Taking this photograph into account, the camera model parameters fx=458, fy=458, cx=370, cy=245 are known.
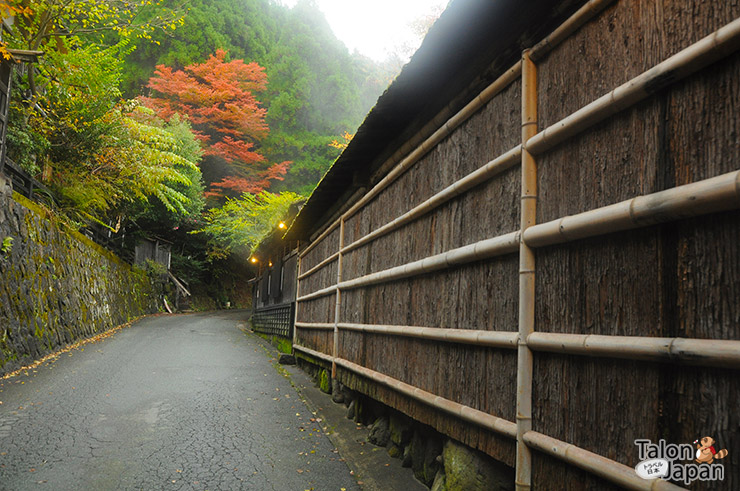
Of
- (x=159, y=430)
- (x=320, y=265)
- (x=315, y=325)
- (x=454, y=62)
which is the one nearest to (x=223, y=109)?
(x=320, y=265)

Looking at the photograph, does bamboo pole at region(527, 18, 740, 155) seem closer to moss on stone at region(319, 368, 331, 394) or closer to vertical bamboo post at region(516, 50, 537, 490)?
vertical bamboo post at region(516, 50, 537, 490)

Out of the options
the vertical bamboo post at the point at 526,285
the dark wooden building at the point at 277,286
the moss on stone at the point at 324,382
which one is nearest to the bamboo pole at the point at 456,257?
the vertical bamboo post at the point at 526,285

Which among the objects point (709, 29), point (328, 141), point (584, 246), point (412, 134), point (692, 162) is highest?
point (328, 141)

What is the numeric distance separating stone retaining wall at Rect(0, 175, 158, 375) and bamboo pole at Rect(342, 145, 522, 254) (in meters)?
7.74

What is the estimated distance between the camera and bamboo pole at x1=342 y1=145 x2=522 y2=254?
271 centimetres

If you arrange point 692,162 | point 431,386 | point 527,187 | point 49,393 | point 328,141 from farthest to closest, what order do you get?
1. point 328,141
2. point 49,393
3. point 431,386
4. point 527,187
5. point 692,162

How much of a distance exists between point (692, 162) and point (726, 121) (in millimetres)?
163

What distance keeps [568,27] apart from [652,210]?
1145 mm

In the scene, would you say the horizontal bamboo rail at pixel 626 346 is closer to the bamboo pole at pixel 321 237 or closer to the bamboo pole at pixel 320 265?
the bamboo pole at pixel 320 265

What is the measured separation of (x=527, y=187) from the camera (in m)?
2.49

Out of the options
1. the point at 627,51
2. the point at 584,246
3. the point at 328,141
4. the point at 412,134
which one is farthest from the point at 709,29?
the point at 328,141

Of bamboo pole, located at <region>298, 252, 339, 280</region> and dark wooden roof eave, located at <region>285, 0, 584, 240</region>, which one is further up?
dark wooden roof eave, located at <region>285, 0, 584, 240</region>

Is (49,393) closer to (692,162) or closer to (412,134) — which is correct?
(412,134)

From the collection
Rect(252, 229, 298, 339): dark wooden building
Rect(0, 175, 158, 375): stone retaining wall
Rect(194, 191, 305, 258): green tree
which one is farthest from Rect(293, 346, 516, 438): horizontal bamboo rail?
Rect(194, 191, 305, 258): green tree
